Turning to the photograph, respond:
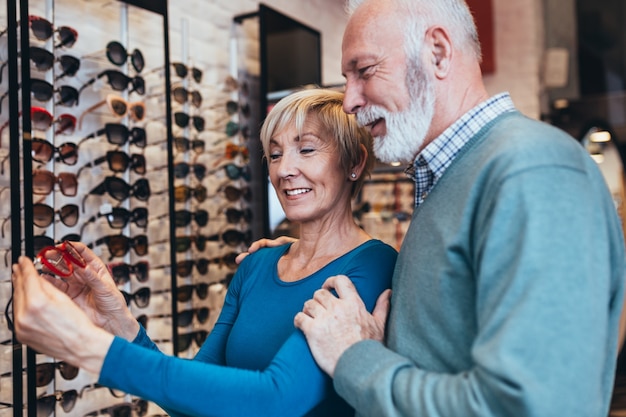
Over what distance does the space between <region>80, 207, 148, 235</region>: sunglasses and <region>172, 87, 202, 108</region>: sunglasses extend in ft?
2.53

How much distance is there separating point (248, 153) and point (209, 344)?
8.90 feet

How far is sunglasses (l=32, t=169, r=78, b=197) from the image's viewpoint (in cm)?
283

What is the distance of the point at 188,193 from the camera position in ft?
12.6

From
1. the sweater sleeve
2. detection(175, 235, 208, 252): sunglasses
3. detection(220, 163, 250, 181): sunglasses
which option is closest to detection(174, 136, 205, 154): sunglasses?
detection(220, 163, 250, 181): sunglasses

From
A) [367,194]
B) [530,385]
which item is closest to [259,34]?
[367,194]

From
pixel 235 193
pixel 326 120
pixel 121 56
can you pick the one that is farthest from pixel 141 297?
pixel 326 120

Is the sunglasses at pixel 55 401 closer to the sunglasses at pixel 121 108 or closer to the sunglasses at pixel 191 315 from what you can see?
the sunglasses at pixel 191 315

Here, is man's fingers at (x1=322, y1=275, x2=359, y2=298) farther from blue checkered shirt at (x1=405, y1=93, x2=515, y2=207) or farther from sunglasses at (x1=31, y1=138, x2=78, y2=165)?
sunglasses at (x1=31, y1=138, x2=78, y2=165)

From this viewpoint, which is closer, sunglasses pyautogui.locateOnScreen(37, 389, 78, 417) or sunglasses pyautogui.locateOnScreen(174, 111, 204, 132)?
sunglasses pyautogui.locateOnScreen(37, 389, 78, 417)

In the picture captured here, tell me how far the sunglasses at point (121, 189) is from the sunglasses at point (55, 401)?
92 cm

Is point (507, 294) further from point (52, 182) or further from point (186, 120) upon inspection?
point (186, 120)

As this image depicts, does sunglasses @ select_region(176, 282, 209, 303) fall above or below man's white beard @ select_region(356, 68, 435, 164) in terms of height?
below

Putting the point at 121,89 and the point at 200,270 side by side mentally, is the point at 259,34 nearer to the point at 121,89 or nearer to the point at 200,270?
the point at 121,89

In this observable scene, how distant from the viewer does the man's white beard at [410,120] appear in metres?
1.27
